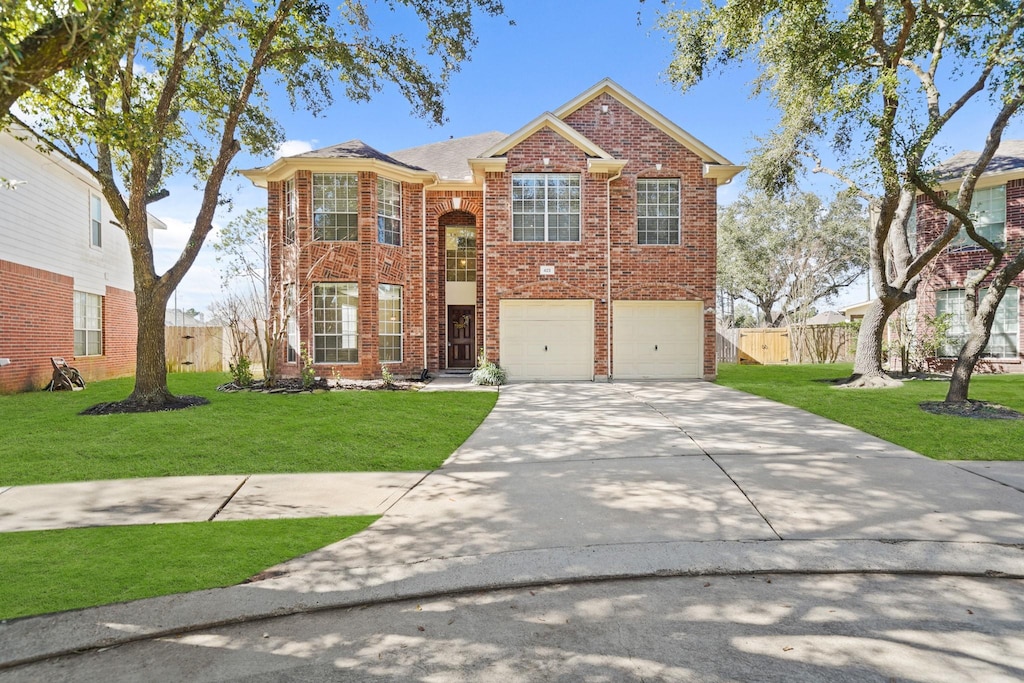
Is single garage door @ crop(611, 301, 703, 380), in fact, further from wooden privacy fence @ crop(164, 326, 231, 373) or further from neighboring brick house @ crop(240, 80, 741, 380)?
wooden privacy fence @ crop(164, 326, 231, 373)

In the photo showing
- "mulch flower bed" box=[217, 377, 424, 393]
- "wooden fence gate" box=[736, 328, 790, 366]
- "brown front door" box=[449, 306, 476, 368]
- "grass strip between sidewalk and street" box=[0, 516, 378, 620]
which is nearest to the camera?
"grass strip between sidewalk and street" box=[0, 516, 378, 620]

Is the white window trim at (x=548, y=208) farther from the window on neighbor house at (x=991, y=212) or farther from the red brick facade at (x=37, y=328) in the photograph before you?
the window on neighbor house at (x=991, y=212)

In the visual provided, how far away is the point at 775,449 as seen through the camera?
747 cm

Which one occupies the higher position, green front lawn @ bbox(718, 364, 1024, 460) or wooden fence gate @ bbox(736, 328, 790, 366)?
wooden fence gate @ bbox(736, 328, 790, 366)

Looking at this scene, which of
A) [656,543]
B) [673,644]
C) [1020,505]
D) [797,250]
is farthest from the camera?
[797,250]

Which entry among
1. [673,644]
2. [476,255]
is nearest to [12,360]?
[476,255]

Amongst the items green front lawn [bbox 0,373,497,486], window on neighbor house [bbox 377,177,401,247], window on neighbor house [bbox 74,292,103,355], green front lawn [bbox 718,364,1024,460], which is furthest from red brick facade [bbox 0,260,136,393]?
green front lawn [bbox 718,364,1024,460]

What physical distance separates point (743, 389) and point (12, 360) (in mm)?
17949

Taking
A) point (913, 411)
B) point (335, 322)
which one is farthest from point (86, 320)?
point (913, 411)

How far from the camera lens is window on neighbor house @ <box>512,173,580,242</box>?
589 inches

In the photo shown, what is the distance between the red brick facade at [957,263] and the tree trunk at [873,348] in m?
4.74

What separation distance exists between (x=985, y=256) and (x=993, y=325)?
7.41 feet

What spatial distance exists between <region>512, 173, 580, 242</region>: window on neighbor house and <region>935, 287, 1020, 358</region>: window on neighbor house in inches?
507

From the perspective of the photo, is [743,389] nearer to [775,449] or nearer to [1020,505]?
[775,449]
